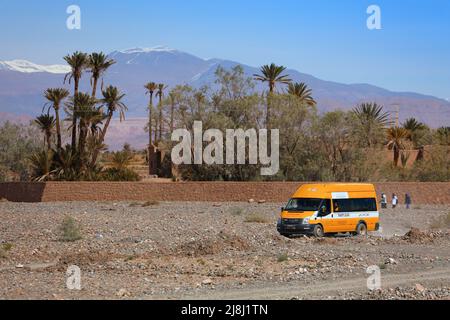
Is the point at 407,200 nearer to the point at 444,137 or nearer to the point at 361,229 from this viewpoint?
the point at 361,229

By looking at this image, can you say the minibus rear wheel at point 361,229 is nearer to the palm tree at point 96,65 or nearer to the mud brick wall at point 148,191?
the mud brick wall at point 148,191

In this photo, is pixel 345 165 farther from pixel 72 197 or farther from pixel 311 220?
pixel 311 220

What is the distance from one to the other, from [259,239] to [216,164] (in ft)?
106

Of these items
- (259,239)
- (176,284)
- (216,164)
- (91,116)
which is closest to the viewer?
(176,284)

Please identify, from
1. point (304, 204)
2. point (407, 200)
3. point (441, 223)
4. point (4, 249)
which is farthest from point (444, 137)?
point (4, 249)

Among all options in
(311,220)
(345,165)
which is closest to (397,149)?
(345,165)

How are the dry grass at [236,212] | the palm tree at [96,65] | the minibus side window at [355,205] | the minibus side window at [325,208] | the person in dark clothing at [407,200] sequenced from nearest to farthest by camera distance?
the minibus side window at [325,208] < the minibus side window at [355,205] < the dry grass at [236,212] < the person in dark clothing at [407,200] < the palm tree at [96,65]

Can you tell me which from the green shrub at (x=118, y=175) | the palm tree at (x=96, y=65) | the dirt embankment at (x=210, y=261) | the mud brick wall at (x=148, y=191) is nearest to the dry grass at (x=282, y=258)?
the dirt embankment at (x=210, y=261)

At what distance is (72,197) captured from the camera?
58938 mm

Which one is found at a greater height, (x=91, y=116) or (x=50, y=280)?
(x=91, y=116)

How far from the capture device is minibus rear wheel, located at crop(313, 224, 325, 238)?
32500mm

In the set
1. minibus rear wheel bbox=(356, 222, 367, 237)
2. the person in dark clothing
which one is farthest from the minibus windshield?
the person in dark clothing

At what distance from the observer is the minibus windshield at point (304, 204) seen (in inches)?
1297

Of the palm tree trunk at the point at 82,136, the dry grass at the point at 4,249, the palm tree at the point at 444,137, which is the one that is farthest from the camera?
the palm tree at the point at 444,137
